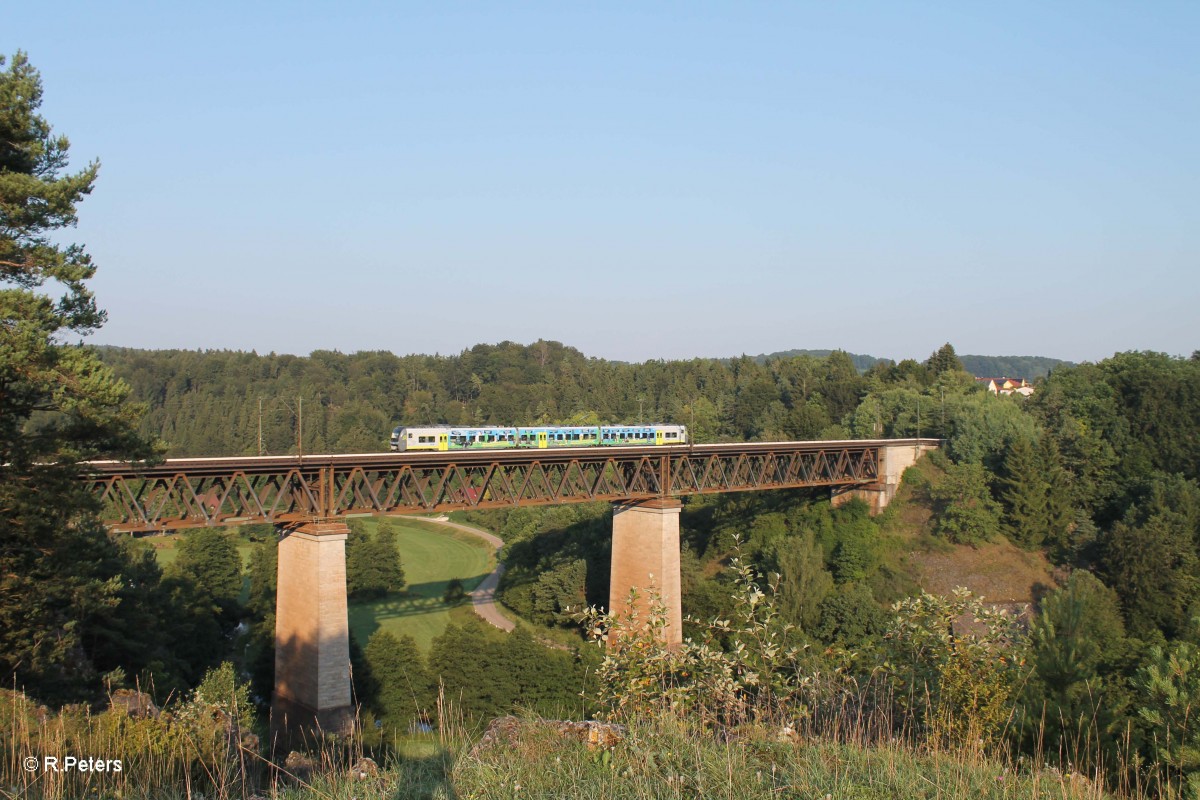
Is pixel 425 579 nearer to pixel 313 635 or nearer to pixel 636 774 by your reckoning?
pixel 313 635

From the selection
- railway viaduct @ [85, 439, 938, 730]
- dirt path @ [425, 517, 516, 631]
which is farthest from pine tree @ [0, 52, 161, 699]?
dirt path @ [425, 517, 516, 631]

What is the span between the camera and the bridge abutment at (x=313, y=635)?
31.9 meters

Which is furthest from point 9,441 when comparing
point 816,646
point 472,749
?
point 816,646

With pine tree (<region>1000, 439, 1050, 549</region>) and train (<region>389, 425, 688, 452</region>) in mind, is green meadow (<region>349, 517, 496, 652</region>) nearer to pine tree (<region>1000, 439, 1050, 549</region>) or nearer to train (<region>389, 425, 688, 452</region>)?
train (<region>389, 425, 688, 452</region>)

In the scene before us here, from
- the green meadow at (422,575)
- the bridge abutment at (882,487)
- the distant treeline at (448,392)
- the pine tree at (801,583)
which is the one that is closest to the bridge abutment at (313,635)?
the green meadow at (422,575)

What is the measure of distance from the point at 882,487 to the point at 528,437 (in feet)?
93.1

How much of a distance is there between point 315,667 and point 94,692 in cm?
786

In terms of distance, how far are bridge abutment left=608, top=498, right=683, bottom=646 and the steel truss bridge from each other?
1086 millimetres

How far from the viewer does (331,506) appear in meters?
34.4

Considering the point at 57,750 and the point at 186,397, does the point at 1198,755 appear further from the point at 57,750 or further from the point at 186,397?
the point at 186,397

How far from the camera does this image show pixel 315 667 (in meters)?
31.9

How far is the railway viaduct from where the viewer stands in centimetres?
3077

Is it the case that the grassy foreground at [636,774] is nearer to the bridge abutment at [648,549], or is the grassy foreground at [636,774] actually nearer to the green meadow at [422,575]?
the bridge abutment at [648,549]

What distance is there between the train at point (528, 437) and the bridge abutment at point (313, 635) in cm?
1109
